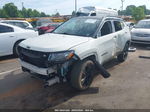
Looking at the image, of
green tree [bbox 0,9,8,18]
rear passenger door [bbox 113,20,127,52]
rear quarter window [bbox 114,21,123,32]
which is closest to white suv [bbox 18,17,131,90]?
rear passenger door [bbox 113,20,127,52]

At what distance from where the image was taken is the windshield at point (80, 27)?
14.8ft

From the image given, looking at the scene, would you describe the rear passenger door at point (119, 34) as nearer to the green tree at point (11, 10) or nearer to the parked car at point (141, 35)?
the parked car at point (141, 35)

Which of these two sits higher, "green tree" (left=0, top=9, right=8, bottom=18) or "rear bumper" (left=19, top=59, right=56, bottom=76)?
"green tree" (left=0, top=9, right=8, bottom=18)

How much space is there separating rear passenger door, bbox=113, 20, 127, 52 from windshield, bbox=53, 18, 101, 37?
1032 millimetres

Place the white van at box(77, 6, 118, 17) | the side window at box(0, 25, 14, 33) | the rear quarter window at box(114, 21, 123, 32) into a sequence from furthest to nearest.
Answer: the white van at box(77, 6, 118, 17), the side window at box(0, 25, 14, 33), the rear quarter window at box(114, 21, 123, 32)

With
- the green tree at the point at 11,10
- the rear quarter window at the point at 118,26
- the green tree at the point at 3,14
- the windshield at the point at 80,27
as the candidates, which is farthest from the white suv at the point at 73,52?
the green tree at the point at 11,10

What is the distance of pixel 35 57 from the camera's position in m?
3.62

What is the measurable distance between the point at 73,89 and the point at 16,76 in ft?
6.51

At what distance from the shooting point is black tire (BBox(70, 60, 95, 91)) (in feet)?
12.2

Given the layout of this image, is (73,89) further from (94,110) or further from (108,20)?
(108,20)

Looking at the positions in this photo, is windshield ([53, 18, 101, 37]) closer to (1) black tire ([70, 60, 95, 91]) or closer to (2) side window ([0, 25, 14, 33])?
(1) black tire ([70, 60, 95, 91])

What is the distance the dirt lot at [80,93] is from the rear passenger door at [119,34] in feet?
3.07

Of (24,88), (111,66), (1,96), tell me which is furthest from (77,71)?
(111,66)

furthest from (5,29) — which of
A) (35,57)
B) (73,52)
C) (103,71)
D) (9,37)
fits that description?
(103,71)
